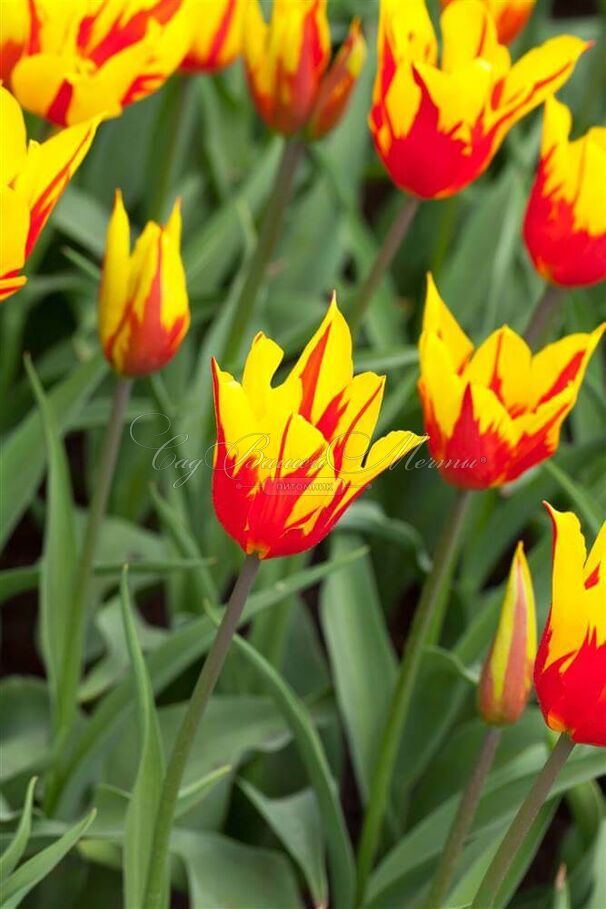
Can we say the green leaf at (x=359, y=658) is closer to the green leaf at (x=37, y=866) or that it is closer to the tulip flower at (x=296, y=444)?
the green leaf at (x=37, y=866)

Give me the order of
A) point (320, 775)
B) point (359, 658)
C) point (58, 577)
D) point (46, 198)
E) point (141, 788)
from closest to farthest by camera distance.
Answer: point (46, 198)
point (141, 788)
point (320, 775)
point (58, 577)
point (359, 658)

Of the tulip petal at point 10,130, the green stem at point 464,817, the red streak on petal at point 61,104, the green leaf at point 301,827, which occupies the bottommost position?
the green leaf at point 301,827

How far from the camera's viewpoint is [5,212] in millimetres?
699

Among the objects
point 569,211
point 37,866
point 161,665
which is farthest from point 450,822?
point 569,211

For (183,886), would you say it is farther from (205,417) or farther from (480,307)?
(480,307)

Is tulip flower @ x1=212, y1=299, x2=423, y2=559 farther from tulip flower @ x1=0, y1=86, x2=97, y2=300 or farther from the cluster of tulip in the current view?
tulip flower @ x1=0, y1=86, x2=97, y2=300

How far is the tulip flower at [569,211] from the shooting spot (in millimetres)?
885

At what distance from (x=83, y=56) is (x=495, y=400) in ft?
1.12

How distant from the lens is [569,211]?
0.89 m

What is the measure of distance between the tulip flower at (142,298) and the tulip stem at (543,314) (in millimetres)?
266

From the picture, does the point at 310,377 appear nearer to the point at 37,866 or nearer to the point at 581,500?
the point at 37,866

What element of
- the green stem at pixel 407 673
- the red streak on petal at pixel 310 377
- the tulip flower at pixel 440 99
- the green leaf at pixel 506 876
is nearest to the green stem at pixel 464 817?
the green leaf at pixel 506 876

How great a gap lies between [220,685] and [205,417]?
0.79ft

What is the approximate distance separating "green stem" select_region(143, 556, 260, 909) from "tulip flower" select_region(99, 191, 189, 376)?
21cm
